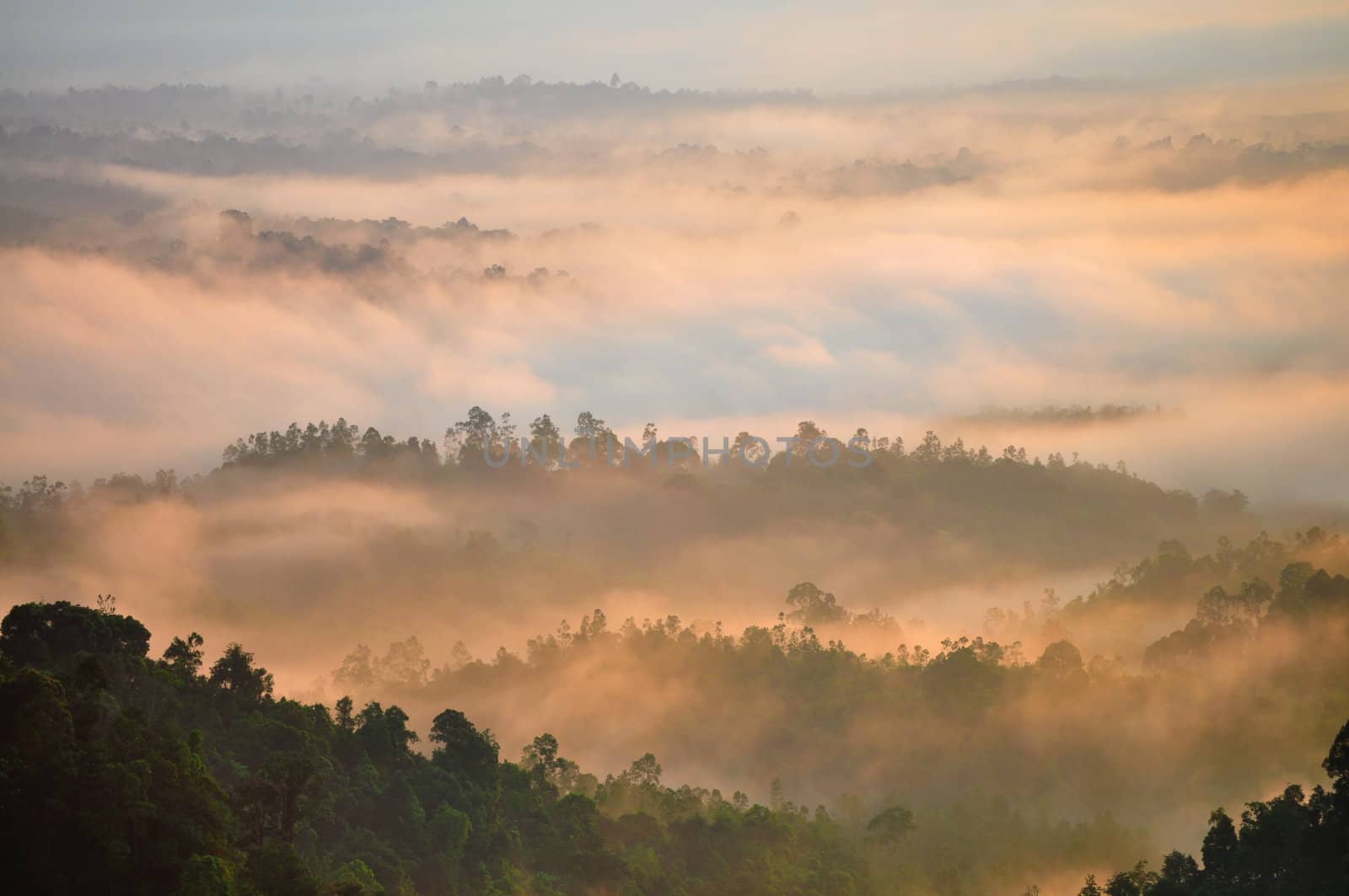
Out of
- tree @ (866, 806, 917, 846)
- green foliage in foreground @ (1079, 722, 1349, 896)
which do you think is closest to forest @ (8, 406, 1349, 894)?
green foliage in foreground @ (1079, 722, 1349, 896)

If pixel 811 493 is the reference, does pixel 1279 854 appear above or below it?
below

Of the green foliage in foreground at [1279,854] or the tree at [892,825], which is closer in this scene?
the green foliage in foreground at [1279,854]

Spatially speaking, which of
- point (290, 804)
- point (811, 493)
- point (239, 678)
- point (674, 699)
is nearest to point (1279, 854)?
point (290, 804)

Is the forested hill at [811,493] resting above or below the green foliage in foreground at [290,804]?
above

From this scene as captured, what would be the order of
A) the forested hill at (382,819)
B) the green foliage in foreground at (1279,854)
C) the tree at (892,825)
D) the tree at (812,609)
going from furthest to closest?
the tree at (812,609) → the tree at (892,825) → the green foliage in foreground at (1279,854) → the forested hill at (382,819)

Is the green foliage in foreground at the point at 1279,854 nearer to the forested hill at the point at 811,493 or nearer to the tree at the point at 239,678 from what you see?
the tree at the point at 239,678

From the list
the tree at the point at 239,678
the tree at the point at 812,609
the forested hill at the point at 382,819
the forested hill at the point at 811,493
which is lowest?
the forested hill at the point at 382,819

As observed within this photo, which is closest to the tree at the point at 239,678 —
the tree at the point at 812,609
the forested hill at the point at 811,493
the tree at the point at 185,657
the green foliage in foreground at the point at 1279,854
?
the tree at the point at 185,657

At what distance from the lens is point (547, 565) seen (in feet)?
430

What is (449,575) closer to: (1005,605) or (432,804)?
(1005,605)

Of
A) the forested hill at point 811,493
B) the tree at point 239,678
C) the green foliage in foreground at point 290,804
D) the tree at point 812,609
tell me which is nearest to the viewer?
the green foliage in foreground at point 290,804

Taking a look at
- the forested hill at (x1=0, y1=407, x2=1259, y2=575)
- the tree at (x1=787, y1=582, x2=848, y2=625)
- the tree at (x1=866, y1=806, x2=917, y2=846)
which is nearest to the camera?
the tree at (x1=866, y1=806, x2=917, y2=846)

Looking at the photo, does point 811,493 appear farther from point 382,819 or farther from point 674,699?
point 382,819

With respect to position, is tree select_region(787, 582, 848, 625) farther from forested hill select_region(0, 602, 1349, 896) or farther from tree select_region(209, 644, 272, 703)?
tree select_region(209, 644, 272, 703)
